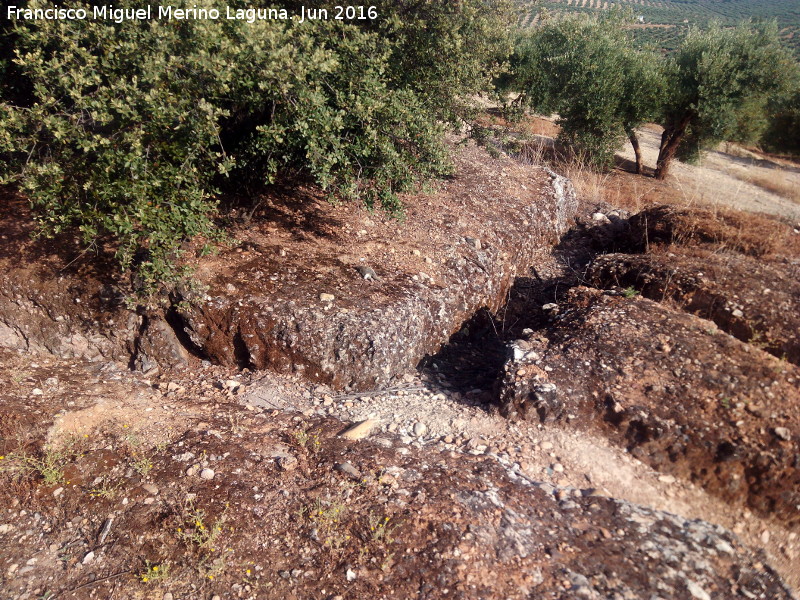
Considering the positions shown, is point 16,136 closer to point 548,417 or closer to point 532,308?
point 548,417

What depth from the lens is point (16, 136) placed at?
3.75 metres

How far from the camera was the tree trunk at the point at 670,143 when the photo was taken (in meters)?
13.6

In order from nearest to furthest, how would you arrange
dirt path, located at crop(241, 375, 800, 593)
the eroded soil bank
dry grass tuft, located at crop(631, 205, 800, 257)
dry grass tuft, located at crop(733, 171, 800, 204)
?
dirt path, located at crop(241, 375, 800, 593) → the eroded soil bank → dry grass tuft, located at crop(631, 205, 800, 257) → dry grass tuft, located at crop(733, 171, 800, 204)

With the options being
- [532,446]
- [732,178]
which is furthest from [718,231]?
[732,178]

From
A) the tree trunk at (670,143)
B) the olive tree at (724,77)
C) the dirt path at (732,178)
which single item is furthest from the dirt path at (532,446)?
the tree trunk at (670,143)

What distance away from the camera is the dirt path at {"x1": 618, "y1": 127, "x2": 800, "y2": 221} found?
39.7 feet

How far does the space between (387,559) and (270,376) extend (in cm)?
218

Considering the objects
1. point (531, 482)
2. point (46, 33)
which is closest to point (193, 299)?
point (46, 33)

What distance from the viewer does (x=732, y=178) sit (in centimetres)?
1683

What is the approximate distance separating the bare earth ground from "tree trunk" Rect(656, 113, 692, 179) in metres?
12.5

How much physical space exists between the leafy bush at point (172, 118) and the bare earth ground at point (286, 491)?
3.95 ft

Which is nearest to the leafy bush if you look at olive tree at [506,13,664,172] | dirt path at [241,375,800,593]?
dirt path at [241,375,800,593]

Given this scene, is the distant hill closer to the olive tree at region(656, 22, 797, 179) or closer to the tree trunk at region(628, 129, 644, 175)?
the tree trunk at region(628, 129, 644, 175)

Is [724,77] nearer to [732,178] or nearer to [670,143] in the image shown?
[670,143]
